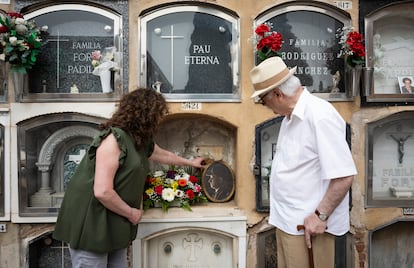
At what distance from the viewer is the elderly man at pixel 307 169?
54.4 inches

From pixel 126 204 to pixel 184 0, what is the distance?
133 centimetres

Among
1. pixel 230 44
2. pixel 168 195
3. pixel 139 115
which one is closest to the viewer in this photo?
pixel 139 115

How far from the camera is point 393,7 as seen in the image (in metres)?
2.38

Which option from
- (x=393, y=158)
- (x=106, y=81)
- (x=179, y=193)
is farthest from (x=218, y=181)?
(x=393, y=158)

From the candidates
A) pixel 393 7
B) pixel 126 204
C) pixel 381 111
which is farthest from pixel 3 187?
pixel 393 7

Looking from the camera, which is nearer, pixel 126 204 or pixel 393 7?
pixel 126 204

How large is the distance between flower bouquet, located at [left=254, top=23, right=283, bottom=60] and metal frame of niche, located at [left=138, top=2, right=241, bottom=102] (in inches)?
7.3

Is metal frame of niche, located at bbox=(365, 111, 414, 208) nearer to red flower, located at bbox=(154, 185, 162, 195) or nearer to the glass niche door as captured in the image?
red flower, located at bbox=(154, 185, 162, 195)

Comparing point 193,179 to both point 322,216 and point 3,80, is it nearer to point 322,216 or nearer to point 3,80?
point 322,216

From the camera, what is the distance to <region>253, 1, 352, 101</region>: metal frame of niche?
233 centimetres

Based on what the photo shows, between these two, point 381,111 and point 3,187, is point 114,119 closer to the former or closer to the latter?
point 3,187

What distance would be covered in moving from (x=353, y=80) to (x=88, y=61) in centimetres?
160

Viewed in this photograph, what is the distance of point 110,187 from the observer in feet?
5.04

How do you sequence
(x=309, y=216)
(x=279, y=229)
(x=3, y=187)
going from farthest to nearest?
(x=3, y=187)
(x=279, y=229)
(x=309, y=216)
